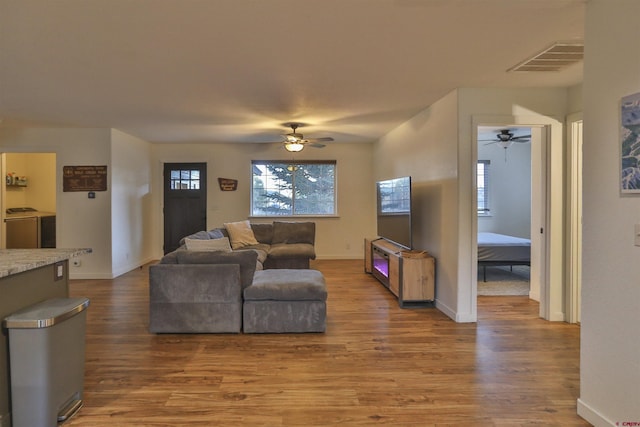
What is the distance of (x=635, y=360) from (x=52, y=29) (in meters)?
3.92

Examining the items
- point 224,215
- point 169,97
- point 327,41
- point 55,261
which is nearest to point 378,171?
point 224,215

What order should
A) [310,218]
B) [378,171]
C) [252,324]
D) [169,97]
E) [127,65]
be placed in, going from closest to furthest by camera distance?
[127,65] → [252,324] → [169,97] → [378,171] → [310,218]

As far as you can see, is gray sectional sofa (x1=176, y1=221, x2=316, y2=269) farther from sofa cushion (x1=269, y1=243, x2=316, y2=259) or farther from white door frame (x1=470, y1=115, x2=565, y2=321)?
white door frame (x1=470, y1=115, x2=565, y2=321)

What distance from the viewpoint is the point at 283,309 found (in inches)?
139

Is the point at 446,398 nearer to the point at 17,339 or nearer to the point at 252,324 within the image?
the point at 252,324

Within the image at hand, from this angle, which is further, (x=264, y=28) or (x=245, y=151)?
(x=245, y=151)

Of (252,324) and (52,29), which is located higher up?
(52,29)

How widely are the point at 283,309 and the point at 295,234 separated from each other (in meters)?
3.21

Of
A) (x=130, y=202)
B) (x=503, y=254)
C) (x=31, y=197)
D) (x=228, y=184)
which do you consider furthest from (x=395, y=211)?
(x=31, y=197)

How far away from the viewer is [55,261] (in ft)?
7.32

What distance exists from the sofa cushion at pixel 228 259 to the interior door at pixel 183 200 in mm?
4239

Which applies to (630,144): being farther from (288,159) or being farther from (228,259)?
(288,159)

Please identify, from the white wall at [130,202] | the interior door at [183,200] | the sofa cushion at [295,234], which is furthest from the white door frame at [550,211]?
the interior door at [183,200]

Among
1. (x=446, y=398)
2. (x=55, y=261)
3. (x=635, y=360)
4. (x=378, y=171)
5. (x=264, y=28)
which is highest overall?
(x=264, y=28)
